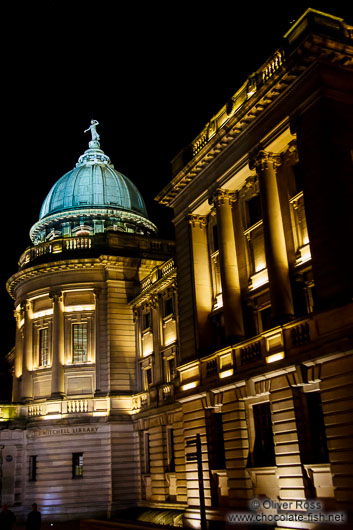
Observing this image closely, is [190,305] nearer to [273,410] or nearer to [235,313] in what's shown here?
[235,313]

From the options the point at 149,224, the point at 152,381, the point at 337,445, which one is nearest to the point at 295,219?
the point at 337,445

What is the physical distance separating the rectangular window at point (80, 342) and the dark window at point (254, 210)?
21180mm

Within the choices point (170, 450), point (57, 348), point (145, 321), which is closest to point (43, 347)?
point (57, 348)

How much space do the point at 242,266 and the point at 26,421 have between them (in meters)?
24.1

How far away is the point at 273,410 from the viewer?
76.0 feet

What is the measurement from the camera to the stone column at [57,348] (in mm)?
43781

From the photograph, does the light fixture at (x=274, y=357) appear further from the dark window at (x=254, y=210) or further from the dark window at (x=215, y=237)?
the dark window at (x=215, y=237)

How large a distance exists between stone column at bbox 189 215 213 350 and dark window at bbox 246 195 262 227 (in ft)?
12.3

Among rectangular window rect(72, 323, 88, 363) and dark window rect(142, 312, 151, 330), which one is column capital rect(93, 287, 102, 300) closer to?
rectangular window rect(72, 323, 88, 363)

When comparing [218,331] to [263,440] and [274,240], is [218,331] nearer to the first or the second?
[263,440]

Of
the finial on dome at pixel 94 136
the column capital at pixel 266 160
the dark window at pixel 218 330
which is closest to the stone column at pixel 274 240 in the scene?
the column capital at pixel 266 160

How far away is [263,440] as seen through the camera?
24.7m

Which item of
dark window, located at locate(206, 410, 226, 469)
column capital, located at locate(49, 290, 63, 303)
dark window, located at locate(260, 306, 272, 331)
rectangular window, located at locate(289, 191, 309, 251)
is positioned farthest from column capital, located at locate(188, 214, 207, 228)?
column capital, located at locate(49, 290, 63, 303)

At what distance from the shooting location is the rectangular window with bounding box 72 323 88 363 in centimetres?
4519
